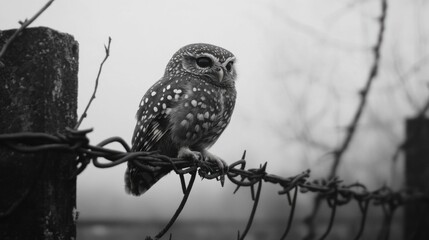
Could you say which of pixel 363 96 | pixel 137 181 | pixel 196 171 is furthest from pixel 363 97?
pixel 196 171

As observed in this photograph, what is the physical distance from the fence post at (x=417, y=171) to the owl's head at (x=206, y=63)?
2.13 metres

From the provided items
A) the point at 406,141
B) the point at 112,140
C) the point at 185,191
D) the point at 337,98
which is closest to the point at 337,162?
the point at 406,141

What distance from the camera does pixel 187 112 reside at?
2.85 meters

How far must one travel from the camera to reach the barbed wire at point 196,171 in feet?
4.09

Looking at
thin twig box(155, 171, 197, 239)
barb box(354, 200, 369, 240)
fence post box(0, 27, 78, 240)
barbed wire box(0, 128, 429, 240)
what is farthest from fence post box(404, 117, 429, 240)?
fence post box(0, 27, 78, 240)

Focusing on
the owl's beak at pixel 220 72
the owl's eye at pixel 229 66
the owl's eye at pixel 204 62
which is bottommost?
the owl's beak at pixel 220 72

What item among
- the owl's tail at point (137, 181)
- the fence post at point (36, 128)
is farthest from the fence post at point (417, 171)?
the fence post at point (36, 128)

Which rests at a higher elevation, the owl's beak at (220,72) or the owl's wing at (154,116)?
the owl's beak at (220,72)

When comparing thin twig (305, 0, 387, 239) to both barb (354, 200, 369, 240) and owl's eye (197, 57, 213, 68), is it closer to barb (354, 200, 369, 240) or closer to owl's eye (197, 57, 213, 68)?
barb (354, 200, 369, 240)

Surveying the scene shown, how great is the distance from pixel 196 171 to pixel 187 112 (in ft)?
2.91

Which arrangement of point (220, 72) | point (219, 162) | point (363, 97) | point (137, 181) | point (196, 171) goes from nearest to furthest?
point (196, 171), point (219, 162), point (137, 181), point (220, 72), point (363, 97)

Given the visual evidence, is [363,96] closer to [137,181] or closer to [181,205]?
[137,181]

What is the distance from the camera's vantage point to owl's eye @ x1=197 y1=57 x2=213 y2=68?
319cm

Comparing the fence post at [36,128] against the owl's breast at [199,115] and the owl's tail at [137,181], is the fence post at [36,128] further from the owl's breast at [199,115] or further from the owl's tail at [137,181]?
the owl's breast at [199,115]
